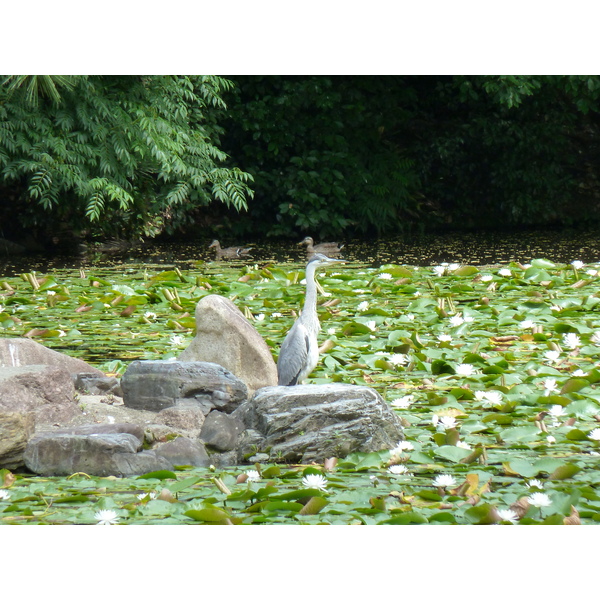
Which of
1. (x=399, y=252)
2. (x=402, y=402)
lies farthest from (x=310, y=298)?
(x=399, y=252)

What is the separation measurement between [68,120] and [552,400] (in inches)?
268

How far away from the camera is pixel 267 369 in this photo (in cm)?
407

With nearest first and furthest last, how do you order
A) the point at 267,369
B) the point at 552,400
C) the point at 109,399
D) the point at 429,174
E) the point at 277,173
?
1. the point at 552,400
2. the point at 109,399
3. the point at 267,369
4. the point at 277,173
5. the point at 429,174

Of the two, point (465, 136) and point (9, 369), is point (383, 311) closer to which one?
point (9, 369)

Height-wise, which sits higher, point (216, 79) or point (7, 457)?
point (216, 79)

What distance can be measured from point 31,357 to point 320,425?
5.23 ft

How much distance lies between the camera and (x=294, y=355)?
12.0 ft

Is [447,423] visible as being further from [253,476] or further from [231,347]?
[231,347]

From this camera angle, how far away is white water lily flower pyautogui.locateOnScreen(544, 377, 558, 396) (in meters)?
3.59

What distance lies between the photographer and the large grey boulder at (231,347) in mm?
4016

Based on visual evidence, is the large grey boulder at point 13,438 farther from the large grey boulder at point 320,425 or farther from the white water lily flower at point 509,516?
the white water lily flower at point 509,516

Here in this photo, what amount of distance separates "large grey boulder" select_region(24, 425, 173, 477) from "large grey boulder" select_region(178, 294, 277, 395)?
3.65ft
